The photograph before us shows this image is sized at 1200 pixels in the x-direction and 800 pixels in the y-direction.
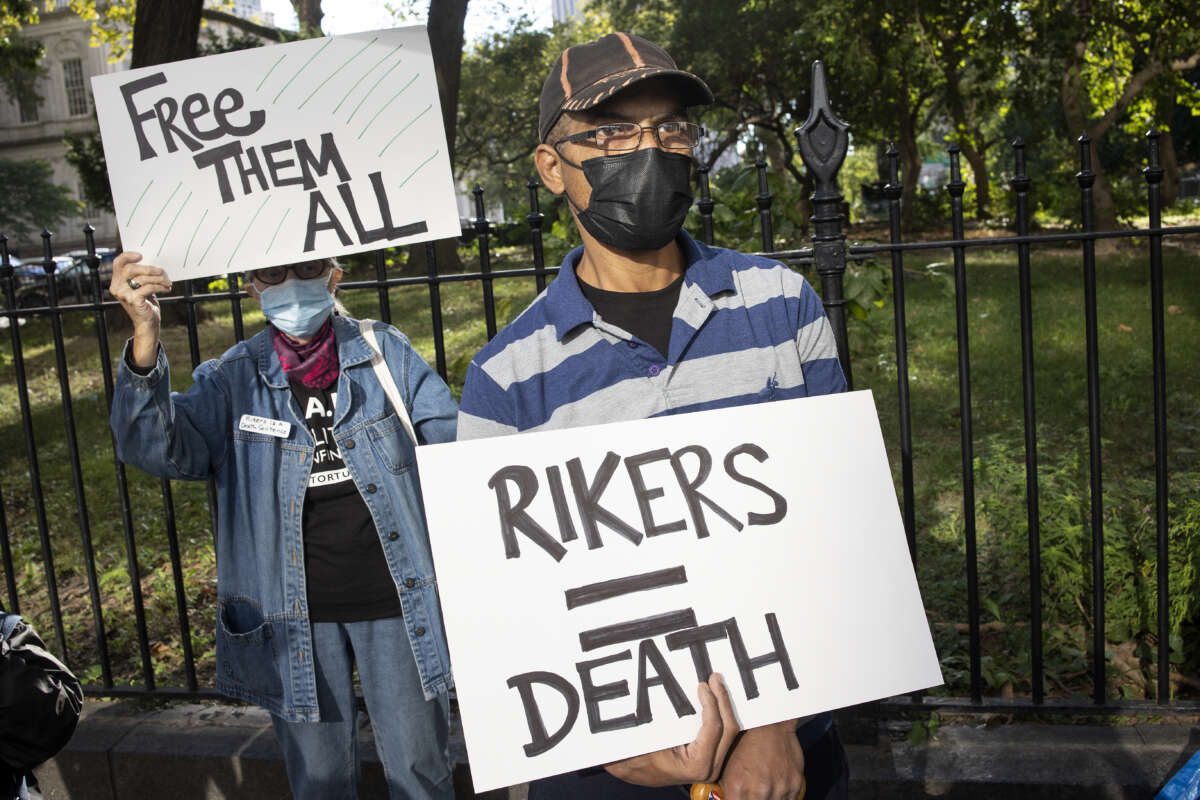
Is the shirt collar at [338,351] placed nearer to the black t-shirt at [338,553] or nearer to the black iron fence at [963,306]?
the black t-shirt at [338,553]

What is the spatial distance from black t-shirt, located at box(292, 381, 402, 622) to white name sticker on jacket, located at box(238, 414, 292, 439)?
6cm

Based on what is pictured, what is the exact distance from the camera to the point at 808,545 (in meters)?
1.79

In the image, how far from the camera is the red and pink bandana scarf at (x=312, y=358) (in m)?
2.60

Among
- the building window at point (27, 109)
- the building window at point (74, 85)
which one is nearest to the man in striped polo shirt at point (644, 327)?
the building window at point (27, 109)

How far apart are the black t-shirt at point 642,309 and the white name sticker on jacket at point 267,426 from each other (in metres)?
0.96

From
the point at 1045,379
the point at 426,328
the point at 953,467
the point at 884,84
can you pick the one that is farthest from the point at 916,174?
the point at 953,467

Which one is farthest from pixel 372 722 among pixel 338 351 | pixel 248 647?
pixel 338 351

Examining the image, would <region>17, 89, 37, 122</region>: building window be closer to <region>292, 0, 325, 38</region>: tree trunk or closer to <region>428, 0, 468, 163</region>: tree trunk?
<region>292, 0, 325, 38</region>: tree trunk

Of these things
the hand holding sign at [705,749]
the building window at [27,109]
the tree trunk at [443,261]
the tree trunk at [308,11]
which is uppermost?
the building window at [27,109]

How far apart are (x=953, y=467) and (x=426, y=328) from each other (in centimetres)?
763

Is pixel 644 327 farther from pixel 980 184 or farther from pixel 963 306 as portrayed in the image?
pixel 980 184

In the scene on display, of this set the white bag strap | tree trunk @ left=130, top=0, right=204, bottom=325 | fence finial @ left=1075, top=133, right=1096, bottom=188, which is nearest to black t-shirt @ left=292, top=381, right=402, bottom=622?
the white bag strap

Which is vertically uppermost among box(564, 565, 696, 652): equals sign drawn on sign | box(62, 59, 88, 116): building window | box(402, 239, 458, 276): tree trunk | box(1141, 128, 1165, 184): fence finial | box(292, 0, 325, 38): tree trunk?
box(62, 59, 88, 116): building window

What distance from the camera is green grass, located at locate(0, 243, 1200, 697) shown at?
3842 millimetres
